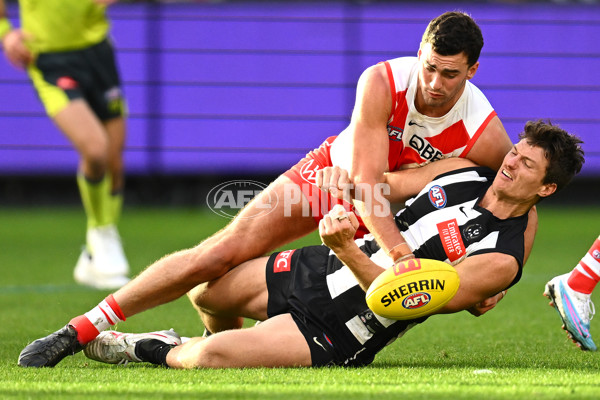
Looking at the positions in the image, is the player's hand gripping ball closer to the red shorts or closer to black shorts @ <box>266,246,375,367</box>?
black shorts @ <box>266,246,375,367</box>

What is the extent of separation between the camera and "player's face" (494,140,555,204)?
15.0ft

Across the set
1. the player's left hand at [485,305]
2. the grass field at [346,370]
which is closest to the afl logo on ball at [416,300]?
the grass field at [346,370]

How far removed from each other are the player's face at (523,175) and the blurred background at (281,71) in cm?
912

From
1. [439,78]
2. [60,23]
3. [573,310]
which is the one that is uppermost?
[439,78]

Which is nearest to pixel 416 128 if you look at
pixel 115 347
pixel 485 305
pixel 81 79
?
pixel 485 305

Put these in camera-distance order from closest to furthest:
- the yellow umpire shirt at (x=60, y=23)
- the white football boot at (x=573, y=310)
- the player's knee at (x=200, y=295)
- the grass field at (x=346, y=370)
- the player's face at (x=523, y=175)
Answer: the grass field at (x=346, y=370)
the player's face at (x=523, y=175)
the player's knee at (x=200, y=295)
the white football boot at (x=573, y=310)
the yellow umpire shirt at (x=60, y=23)

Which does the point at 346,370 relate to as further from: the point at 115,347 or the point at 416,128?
the point at 416,128

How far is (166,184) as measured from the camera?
1426 centimetres

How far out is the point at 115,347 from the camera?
4586 millimetres

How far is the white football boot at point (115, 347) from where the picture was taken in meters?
4.58

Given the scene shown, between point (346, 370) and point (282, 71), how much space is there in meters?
9.92

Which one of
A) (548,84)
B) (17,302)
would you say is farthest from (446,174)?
(548,84)

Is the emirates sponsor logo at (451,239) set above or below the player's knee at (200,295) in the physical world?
above

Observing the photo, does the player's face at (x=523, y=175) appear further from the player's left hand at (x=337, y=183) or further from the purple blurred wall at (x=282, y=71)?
the purple blurred wall at (x=282, y=71)
